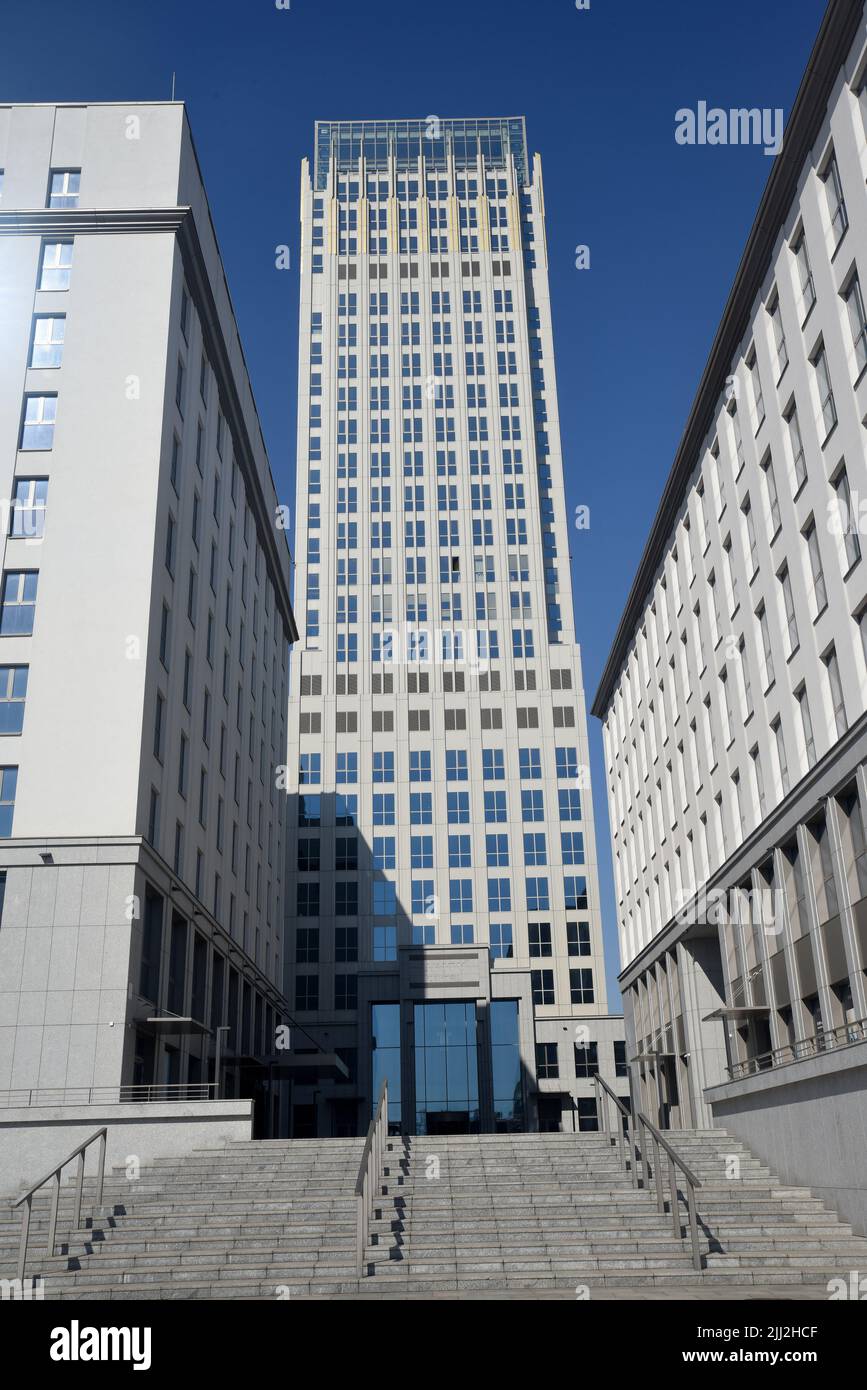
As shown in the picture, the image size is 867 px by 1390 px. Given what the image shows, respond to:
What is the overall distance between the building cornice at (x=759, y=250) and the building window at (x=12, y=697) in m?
20.6

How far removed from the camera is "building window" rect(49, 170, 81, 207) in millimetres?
35500

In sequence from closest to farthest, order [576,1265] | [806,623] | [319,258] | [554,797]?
1. [576,1265]
2. [806,623]
3. [554,797]
4. [319,258]

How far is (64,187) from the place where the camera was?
→ 1406 inches

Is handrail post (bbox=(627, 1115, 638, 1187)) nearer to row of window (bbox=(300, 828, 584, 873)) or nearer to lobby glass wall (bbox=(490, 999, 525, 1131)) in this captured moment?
lobby glass wall (bbox=(490, 999, 525, 1131))

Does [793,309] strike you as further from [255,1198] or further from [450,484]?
[450,484]

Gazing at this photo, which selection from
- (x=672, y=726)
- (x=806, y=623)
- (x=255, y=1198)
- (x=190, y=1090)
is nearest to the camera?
(x=255, y=1198)

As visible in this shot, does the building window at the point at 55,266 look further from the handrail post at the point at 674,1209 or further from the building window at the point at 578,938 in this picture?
the building window at the point at 578,938

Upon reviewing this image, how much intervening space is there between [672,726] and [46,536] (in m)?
21.1

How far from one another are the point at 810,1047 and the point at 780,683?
8308mm

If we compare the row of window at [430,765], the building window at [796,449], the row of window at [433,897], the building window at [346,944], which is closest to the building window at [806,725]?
the building window at [796,449]


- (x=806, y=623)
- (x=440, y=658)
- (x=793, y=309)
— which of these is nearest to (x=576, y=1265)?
(x=806, y=623)

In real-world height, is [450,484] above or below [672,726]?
above

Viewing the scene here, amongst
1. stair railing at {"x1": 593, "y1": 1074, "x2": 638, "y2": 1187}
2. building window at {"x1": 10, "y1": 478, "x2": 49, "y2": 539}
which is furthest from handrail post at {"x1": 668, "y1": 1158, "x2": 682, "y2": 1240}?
building window at {"x1": 10, "y1": 478, "x2": 49, "y2": 539}
